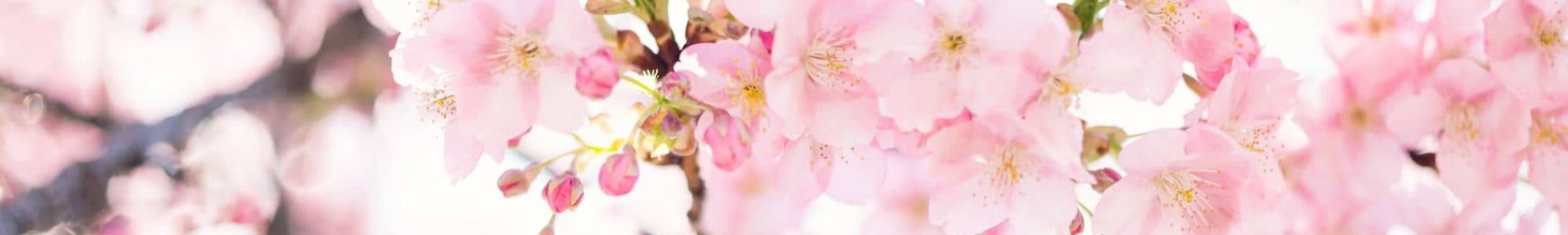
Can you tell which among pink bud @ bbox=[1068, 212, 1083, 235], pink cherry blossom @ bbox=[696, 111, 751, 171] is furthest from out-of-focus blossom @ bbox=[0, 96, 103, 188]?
pink bud @ bbox=[1068, 212, 1083, 235]

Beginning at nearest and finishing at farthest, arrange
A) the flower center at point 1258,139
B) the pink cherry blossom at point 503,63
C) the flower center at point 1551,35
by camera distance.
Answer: the pink cherry blossom at point 503,63 → the flower center at point 1258,139 → the flower center at point 1551,35

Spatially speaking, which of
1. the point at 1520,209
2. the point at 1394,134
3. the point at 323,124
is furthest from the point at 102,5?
the point at 1520,209

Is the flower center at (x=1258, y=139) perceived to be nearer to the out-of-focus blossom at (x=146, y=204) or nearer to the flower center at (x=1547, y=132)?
the flower center at (x=1547, y=132)

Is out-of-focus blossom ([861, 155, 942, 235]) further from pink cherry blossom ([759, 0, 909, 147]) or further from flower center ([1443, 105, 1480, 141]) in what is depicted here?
flower center ([1443, 105, 1480, 141])

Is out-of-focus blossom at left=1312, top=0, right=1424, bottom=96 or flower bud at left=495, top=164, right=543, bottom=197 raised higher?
out-of-focus blossom at left=1312, top=0, right=1424, bottom=96

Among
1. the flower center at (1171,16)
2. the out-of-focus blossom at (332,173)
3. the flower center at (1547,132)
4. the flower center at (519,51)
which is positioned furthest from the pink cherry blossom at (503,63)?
the flower center at (1547,132)

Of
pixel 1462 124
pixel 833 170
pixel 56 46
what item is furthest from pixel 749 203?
pixel 1462 124
